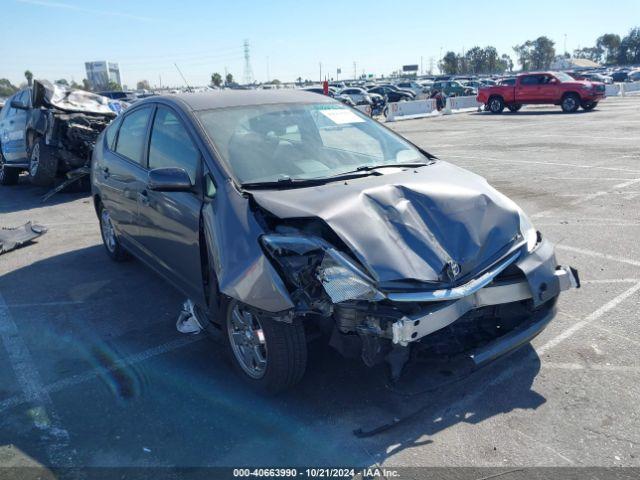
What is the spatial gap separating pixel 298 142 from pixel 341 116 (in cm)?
75

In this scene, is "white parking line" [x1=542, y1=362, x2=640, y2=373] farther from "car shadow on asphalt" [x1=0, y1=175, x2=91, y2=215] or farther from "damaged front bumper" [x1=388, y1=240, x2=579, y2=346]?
"car shadow on asphalt" [x1=0, y1=175, x2=91, y2=215]

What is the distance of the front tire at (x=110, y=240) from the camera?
616 centimetres

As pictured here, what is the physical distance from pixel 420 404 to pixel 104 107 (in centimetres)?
1053

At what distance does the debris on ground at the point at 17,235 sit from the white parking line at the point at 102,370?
395 centimetres

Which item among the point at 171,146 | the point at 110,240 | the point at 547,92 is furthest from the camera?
the point at 547,92

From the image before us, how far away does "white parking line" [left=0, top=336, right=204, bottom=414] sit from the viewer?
3592 mm

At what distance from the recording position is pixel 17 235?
295 inches

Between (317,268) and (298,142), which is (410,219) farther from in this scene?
(298,142)

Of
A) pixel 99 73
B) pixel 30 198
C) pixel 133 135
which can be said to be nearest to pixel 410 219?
pixel 133 135

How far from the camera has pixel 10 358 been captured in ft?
13.8

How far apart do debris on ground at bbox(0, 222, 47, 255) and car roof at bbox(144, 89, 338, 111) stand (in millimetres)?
3281

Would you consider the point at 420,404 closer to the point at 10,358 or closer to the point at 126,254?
the point at 10,358

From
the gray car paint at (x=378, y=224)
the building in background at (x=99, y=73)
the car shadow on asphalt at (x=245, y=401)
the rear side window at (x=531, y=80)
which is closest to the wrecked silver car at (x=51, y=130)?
the car shadow on asphalt at (x=245, y=401)

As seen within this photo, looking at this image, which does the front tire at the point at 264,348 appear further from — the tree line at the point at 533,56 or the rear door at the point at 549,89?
the tree line at the point at 533,56
